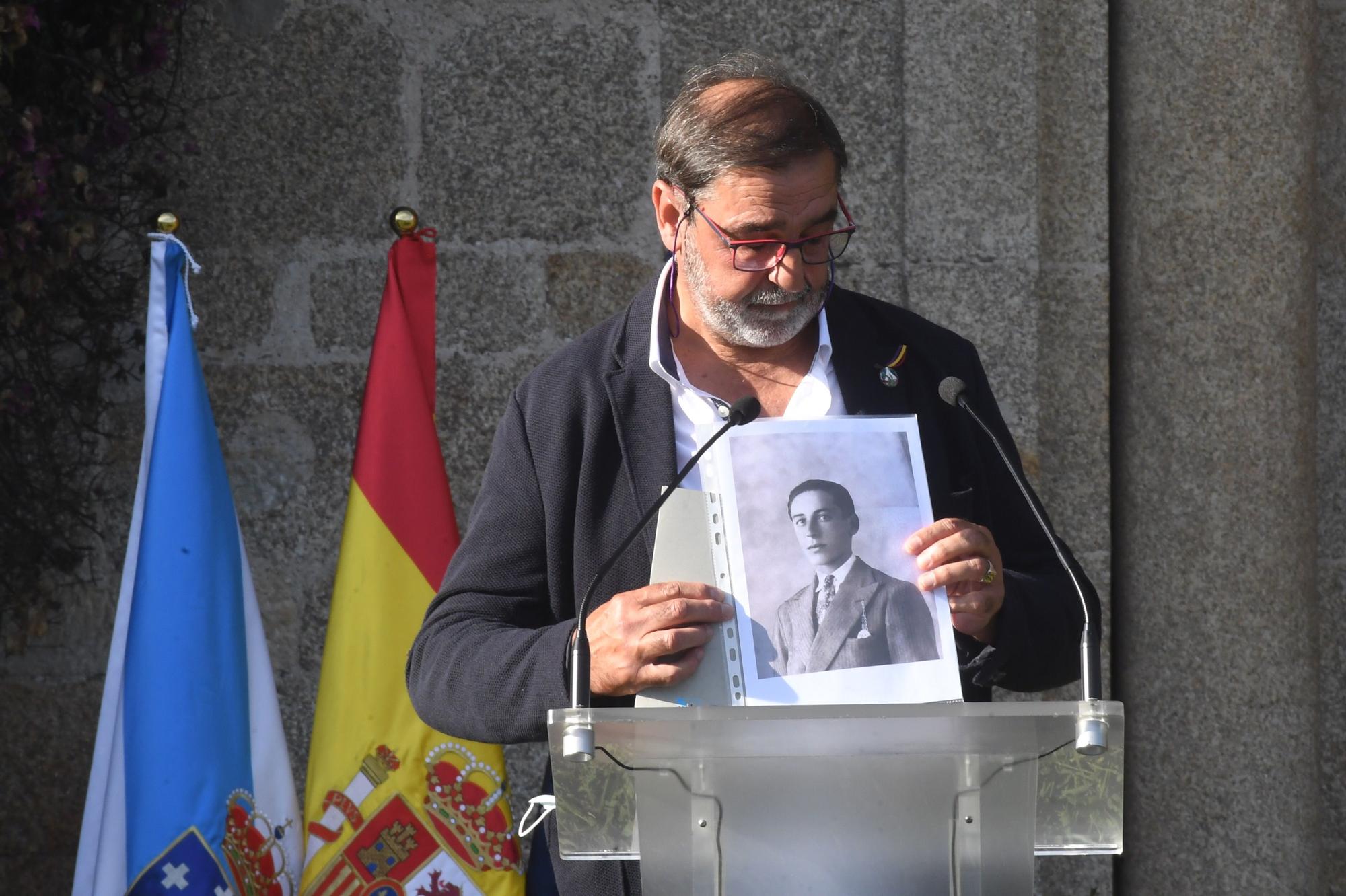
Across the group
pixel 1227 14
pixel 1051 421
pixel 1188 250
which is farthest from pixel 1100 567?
pixel 1227 14

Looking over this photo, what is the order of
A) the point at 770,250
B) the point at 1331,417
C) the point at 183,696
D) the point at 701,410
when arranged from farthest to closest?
the point at 1331,417
the point at 183,696
the point at 701,410
the point at 770,250

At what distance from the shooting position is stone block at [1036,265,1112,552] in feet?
10.7

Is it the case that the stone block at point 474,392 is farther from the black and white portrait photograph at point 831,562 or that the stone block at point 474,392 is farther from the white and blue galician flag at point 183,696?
the black and white portrait photograph at point 831,562

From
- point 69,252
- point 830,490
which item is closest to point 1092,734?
point 830,490

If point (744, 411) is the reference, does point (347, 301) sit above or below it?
above

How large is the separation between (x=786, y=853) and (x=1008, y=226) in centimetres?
207

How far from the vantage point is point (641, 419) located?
2.12 meters

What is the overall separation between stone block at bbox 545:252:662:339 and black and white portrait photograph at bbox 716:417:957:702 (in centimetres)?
168

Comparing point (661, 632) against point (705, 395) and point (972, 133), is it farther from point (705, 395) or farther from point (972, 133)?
point (972, 133)

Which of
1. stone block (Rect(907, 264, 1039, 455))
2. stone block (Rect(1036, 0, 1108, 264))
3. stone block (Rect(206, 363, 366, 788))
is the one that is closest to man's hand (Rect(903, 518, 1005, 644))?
stone block (Rect(907, 264, 1039, 455))

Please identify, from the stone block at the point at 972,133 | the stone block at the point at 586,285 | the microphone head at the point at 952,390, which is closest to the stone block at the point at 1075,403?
the stone block at the point at 972,133

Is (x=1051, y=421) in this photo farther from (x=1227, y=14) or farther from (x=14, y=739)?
(x=14, y=739)

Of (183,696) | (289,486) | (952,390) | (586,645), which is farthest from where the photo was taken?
(289,486)

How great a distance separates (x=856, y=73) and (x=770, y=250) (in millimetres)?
1415
